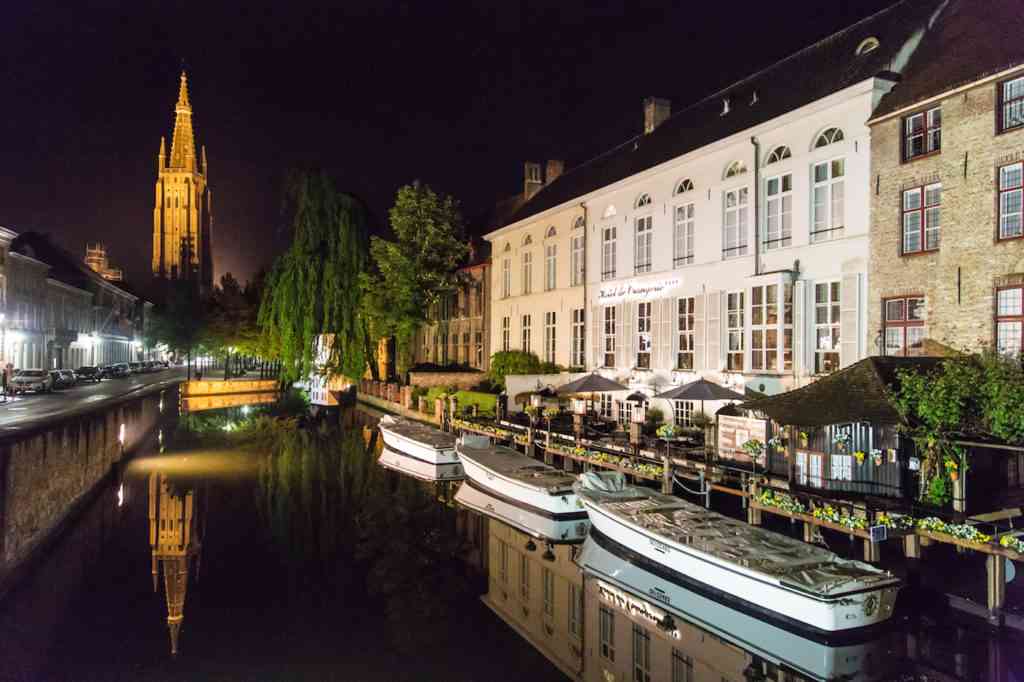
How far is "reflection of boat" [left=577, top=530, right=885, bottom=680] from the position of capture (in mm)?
9602

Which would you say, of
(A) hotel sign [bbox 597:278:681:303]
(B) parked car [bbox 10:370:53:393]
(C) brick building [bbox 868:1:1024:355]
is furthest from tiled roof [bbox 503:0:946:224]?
(B) parked car [bbox 10:370:53:393]

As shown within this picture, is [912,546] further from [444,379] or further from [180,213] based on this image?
[180,213]

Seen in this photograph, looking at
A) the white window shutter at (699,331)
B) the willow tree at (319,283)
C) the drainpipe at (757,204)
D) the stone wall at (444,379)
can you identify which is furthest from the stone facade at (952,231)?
the willow tree at (319,283)

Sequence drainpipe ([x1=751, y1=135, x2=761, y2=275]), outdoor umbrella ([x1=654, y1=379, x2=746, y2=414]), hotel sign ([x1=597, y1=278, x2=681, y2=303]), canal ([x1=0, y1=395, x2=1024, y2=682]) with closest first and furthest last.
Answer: canal ([x1=0, y1=395, x2=1024, y2=682]), outdoor umbrella ([x1=654, y1=379, x2=746, y2=414]), drainpipe ([x1=751, y1=135, x2=761, y2=275]), hotel sign ([x1=597, y1=278, x2=681, y2=303])

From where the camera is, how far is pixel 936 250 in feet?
52.0

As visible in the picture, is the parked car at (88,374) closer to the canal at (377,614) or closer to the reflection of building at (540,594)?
the canal at (377,614)

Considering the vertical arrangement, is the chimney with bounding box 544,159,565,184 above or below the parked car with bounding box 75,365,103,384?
above

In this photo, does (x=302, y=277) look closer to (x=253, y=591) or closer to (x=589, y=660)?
(x=253, y=591)

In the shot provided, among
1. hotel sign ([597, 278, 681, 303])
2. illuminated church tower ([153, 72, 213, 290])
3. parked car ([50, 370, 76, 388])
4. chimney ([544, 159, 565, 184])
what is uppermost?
illuminated church tower ([153, 72, 213, 290])

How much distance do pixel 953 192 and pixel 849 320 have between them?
12.3ft

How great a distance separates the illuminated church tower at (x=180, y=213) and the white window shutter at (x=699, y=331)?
4792 inches

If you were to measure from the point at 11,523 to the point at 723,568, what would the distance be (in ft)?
46.8

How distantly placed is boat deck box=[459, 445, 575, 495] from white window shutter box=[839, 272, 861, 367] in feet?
24.3

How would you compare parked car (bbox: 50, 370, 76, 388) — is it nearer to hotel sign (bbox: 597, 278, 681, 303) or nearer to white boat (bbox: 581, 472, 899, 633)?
hotel sign (bbox: 597, 278, 681, 303)
